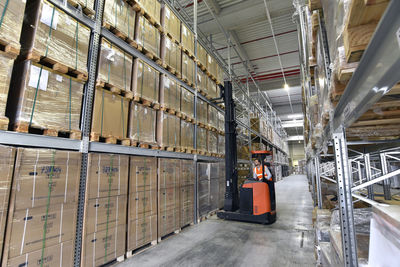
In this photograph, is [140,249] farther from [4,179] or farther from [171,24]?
[171,24]

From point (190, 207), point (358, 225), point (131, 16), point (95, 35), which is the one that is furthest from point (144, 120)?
point (358, 225)

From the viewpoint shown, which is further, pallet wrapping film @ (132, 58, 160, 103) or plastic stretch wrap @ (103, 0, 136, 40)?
pallet wrapping film @ (132, 58, 160, 103)

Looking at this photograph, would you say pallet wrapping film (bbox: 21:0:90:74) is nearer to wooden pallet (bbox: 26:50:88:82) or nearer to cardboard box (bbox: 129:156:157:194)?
wooden pallet (bbox: 26:50:88:82)

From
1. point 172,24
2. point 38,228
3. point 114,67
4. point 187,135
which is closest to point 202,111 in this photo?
point 187,135

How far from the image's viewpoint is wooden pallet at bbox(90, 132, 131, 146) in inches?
125

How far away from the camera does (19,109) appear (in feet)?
7.98

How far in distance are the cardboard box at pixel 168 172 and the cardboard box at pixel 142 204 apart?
32 cm

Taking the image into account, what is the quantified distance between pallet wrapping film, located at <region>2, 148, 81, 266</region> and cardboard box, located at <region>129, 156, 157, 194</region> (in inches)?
38.6

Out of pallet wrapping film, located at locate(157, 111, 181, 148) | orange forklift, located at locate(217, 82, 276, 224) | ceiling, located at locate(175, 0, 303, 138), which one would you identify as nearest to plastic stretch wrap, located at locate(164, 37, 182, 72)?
pallet wrapping film, located at locate(157, 111, 181, 148)

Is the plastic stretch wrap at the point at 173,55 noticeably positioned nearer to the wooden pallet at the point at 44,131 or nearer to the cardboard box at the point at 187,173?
the cardboard box at the point at 187,173

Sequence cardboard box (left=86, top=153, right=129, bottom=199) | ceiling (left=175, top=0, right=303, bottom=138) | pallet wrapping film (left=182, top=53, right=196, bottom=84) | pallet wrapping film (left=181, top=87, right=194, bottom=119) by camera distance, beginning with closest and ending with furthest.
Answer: cardboard box (left=86, top=153, right=129, bottom=199) < pallet wrapping film (left=181, top=87, right=194, bottom=119) < pallet wrapping film (left=182, top=53, right=196, bottom=84) < ceiling (left=175, top=0, right=303, bottom=138)

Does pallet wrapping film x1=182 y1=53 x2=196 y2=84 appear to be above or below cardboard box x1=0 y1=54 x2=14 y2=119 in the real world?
above

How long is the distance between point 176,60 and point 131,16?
1586 mm

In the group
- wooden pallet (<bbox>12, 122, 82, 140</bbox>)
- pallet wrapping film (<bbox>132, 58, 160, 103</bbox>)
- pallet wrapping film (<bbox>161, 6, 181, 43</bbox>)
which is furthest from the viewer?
pallet wrapping film (<bbox>161, 6, 181, 43</bbox>)
